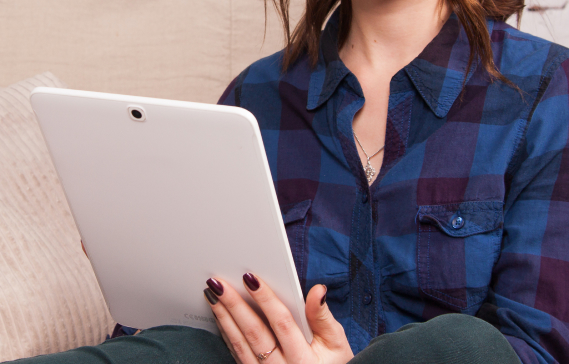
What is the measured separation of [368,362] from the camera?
45 centimetres

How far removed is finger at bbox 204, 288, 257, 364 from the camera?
553mm

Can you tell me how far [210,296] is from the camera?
55 cm

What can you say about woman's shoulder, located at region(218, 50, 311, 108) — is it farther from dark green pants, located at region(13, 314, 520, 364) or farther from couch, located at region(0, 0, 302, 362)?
dark green pants, located at region(13, 314, 520, 364)

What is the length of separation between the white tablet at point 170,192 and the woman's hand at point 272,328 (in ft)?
0.04

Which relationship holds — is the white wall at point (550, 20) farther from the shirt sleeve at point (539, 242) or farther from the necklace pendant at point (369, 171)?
the necklace pendant at point (369, 171)

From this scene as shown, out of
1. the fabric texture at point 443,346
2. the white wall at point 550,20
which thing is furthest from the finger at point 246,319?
the white wall at point 550,20

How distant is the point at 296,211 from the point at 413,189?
189 mm

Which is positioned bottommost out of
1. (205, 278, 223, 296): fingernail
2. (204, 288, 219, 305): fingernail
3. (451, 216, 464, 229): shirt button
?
(204, 288, 219, 305): fingernail

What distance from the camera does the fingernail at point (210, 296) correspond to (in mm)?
547

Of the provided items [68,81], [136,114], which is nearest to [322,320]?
[136,114]

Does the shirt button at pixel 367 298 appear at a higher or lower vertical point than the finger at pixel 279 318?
lower

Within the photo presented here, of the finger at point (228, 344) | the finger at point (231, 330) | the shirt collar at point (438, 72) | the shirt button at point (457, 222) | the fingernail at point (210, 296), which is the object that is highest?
the shirt collar at point (438, 72)

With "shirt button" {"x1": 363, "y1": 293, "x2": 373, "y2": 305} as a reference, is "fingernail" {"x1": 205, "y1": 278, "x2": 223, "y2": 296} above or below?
above

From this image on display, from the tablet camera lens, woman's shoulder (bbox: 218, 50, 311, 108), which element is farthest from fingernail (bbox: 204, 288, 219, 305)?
woman's shoulder (bbox: 218, 50, 311, 108)
